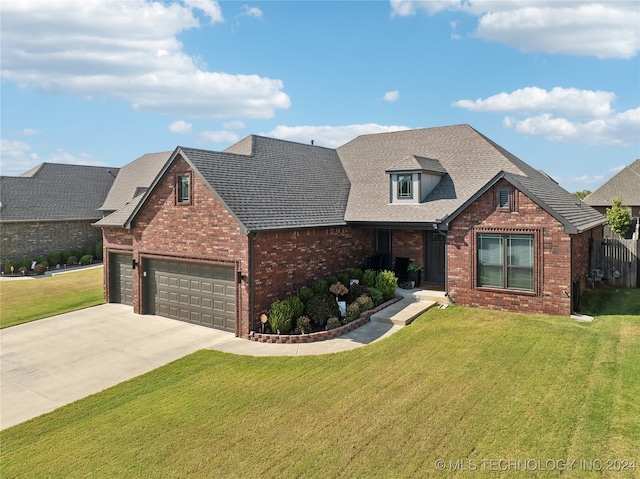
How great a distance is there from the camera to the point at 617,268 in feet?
57.0

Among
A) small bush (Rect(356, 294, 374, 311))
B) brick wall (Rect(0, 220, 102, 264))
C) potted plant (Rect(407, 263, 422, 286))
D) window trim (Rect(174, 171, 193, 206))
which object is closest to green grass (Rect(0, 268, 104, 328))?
brick wall (Rect(0, 220, 102, 264))

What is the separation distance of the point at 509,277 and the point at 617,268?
6975 mm

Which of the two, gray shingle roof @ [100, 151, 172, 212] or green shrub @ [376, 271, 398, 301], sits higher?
gray shingle roof @ [100, 151, 172, 212]

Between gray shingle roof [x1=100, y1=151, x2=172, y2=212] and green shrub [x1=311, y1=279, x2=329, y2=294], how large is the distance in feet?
78.0

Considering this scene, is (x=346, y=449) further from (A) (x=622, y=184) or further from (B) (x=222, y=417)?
(A) (x=622, y=184)

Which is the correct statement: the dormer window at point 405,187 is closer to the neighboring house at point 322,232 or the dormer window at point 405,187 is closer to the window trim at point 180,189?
the neighboring house at point 322,232

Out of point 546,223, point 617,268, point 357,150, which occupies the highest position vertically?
point 357,150

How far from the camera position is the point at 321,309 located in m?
13.3

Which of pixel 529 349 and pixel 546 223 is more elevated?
pixel 546 223

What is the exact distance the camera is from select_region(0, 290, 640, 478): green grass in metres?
6.47

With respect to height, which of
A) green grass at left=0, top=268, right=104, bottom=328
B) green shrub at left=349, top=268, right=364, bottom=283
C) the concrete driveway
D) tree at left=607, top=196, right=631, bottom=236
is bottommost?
the concrete driveway

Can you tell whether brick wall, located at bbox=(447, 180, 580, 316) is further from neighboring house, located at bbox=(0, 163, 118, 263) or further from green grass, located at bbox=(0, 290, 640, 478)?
neighboring house, located at bbox=(0, 163, 118, 263)

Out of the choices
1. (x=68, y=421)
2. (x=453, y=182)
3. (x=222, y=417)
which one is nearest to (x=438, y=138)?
(x=453, y=182)

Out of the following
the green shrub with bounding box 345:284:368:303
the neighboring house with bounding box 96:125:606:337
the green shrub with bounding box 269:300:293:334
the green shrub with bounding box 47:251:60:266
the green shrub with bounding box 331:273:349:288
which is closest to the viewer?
the green shrub with bounding box 269:300:293:334
